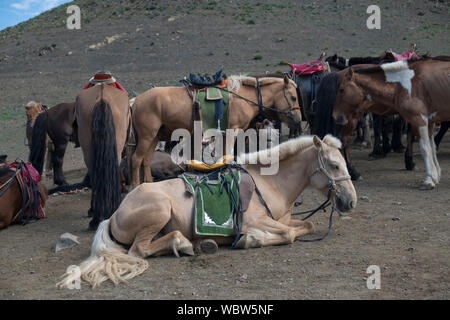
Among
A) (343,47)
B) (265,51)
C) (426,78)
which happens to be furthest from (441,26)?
(426,78)

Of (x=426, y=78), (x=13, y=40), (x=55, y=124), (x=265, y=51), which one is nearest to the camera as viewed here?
(x=426, y=78)

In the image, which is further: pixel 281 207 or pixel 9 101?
pixel 9 101

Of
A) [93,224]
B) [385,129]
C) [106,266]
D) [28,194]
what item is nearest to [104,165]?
[93,224]

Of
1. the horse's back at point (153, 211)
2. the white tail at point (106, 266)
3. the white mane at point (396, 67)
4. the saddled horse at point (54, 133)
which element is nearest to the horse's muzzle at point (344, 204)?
the horse's back at point (153, 211)

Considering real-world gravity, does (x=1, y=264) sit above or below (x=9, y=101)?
below

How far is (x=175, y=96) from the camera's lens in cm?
821

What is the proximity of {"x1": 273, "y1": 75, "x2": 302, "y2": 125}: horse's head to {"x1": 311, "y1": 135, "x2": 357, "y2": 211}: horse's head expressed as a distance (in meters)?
2.99

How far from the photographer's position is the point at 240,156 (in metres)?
5.79

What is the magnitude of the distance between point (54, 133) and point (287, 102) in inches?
179

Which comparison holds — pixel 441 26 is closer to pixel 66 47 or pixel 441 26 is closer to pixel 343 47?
pixel 343 47

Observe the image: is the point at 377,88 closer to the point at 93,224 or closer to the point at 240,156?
the point at 240,156

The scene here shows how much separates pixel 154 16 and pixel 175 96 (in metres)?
40.0

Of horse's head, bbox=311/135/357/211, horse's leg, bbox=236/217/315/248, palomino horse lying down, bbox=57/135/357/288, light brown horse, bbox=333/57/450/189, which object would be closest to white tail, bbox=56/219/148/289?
palomino horse lying down, bbox=57/135/357/288

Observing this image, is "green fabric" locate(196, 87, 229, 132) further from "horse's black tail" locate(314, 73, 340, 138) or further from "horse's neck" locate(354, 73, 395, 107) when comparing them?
"horse's neck" locate(354, 73, 395, 107)
